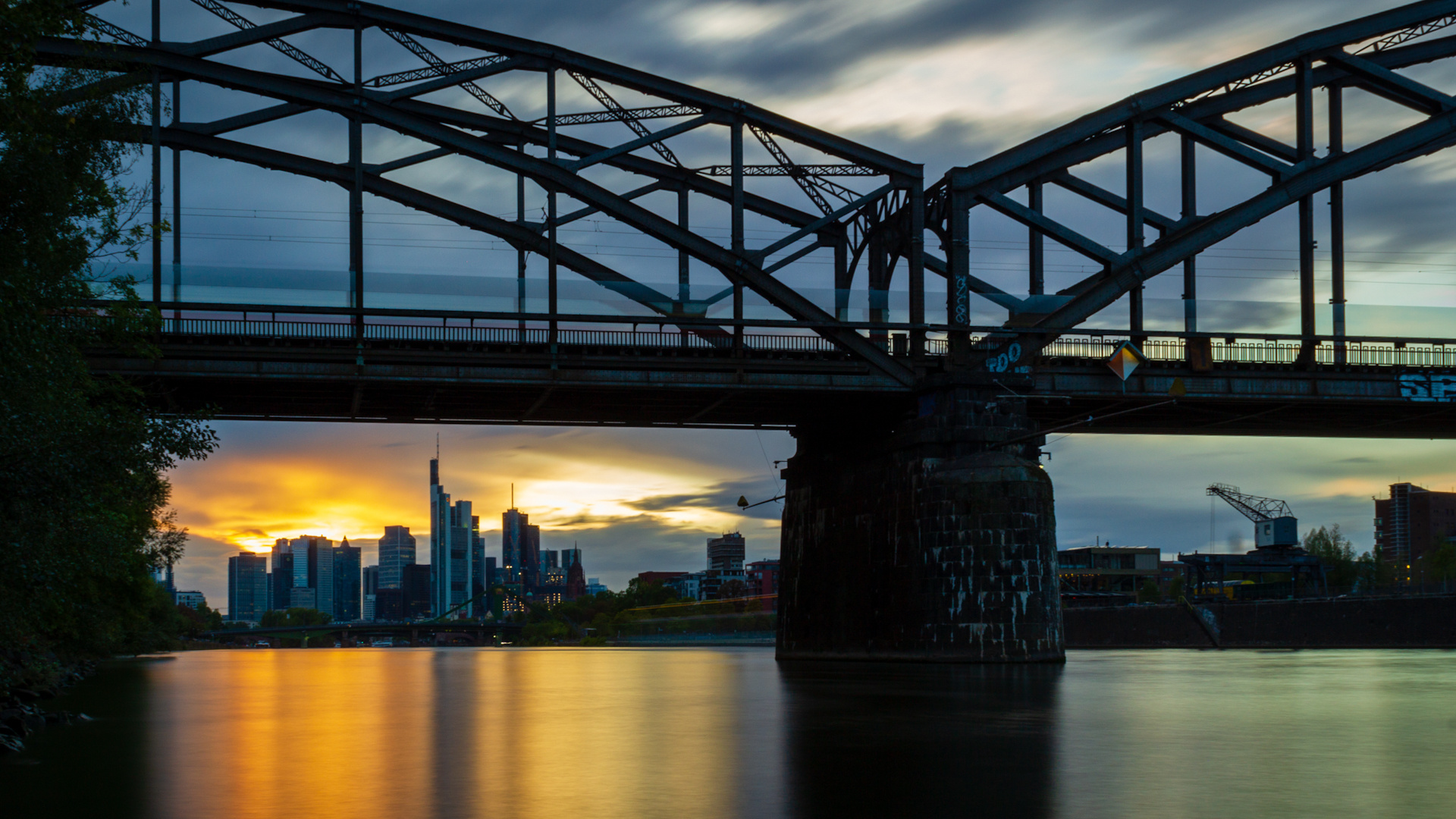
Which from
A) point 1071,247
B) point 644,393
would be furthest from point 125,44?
point 1071,247

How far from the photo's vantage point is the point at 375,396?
56.4m

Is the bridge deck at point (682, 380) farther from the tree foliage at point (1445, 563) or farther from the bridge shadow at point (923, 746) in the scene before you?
the tree foliage at point (1445, 563)

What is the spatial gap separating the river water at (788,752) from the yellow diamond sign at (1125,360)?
13576 mm

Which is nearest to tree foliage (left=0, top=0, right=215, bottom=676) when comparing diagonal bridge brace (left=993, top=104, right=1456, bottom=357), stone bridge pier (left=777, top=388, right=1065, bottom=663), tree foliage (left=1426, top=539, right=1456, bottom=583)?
stone bridge pier (left=777, top=388, right=1065, bottom=663)

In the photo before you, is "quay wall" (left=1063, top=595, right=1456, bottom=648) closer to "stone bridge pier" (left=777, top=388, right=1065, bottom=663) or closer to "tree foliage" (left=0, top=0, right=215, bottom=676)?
"stone bridge pier" (left=777, top=388, right=1065, bottom=663)

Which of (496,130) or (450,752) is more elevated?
Result: (496,130)

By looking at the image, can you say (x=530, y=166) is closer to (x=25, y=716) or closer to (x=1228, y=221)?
(x=25, y=716)

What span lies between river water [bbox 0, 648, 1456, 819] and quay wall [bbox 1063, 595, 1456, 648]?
4346cm

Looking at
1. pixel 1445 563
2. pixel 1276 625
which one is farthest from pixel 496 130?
pixel 1445 563

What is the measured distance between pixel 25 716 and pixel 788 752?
61.7 ft

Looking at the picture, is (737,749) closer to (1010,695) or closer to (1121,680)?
(1010,695)

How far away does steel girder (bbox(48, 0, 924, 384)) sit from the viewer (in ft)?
174

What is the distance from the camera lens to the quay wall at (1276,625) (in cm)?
8950

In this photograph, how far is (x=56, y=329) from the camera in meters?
26.4
